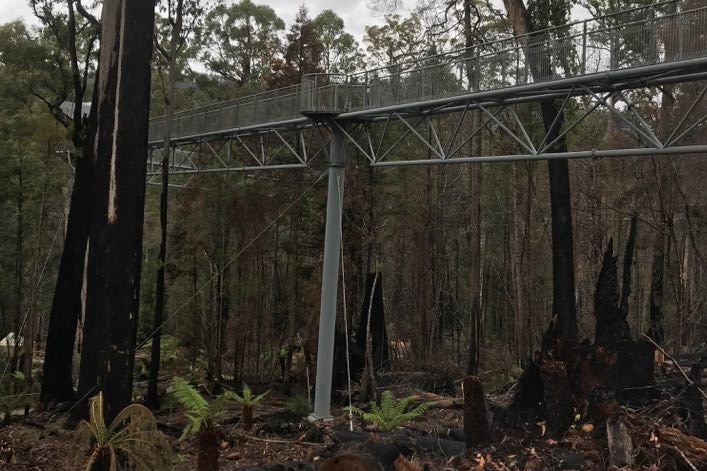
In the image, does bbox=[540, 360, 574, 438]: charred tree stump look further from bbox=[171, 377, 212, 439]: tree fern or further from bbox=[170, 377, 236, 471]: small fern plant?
bbox=[171, 377, 212, 439]: tree fern

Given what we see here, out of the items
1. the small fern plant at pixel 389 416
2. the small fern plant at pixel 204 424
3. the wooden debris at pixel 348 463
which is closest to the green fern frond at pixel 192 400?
the small fern plant at pixel 204 424

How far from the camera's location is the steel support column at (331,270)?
13.5 m

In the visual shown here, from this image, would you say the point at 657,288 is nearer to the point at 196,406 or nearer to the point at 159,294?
the point at 159,294

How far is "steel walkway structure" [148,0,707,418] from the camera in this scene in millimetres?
8477

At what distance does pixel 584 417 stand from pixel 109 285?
18.6 ft

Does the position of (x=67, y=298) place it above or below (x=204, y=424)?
above

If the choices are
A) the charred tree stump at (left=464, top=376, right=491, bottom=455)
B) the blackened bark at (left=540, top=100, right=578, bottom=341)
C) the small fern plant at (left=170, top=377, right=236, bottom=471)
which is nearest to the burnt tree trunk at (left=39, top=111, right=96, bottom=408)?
the small fern plant at (left=170, top=377, right=236, bottom=471)

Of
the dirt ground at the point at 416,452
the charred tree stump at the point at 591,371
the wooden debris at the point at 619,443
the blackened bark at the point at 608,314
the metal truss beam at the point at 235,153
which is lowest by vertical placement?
the dirt ground at the point at 416,452

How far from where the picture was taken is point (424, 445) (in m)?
7.88

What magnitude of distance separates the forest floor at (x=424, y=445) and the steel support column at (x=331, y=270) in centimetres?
114

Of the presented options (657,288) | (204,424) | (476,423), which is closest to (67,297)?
(204,424)

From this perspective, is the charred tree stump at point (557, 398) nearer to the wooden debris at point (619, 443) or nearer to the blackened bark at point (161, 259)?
the wooden debris at point (619, 443)

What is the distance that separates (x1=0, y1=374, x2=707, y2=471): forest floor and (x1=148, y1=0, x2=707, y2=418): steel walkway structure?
3131mm

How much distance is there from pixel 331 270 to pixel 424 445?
6228 millimetres
